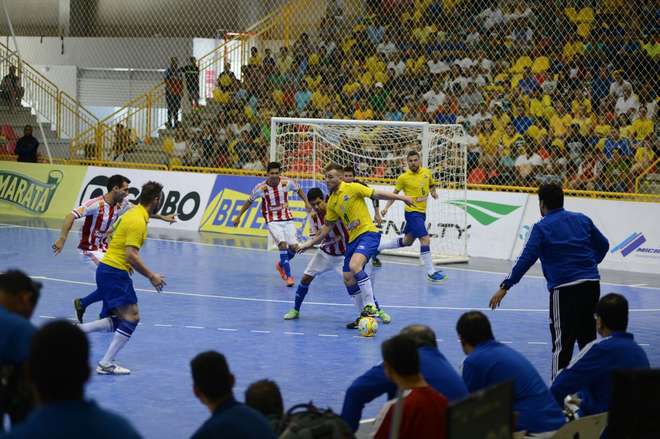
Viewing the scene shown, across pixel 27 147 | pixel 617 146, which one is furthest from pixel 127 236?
pixel 27 147

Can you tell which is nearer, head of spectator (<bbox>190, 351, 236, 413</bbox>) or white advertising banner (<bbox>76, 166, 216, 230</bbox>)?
head of spectator (<bbox>190, 351, 236, 413</bbox>)

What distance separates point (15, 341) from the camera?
5.79 meters

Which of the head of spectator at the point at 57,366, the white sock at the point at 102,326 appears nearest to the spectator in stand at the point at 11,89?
the white sock at the point at 102,326

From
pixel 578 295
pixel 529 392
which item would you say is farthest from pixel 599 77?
pixel 529 392

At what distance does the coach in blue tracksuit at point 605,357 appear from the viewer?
7438 millimetres

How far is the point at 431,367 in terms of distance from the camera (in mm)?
6449

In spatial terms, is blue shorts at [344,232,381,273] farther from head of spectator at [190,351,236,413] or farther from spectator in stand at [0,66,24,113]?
spectator in stand at [0,66,24,113]

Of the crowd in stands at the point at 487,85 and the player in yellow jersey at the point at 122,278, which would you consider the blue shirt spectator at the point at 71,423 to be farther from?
the crowd in stands at the point at 487,85

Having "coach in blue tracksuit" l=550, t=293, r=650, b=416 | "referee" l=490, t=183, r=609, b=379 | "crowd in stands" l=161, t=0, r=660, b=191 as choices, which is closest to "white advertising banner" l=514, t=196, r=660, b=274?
"crowd in stands" l=161, t=0, r=660, b=191

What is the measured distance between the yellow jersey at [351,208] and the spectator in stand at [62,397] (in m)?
9.52

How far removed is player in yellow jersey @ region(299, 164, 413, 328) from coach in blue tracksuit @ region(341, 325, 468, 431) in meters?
6.67

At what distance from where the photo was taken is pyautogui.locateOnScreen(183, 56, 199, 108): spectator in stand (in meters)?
30.3

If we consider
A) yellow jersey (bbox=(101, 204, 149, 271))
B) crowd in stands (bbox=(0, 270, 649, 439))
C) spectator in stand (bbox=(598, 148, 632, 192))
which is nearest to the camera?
crowd in stands (bbox=(0, 270, 649, 439))

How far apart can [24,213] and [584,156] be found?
14.4 metres
